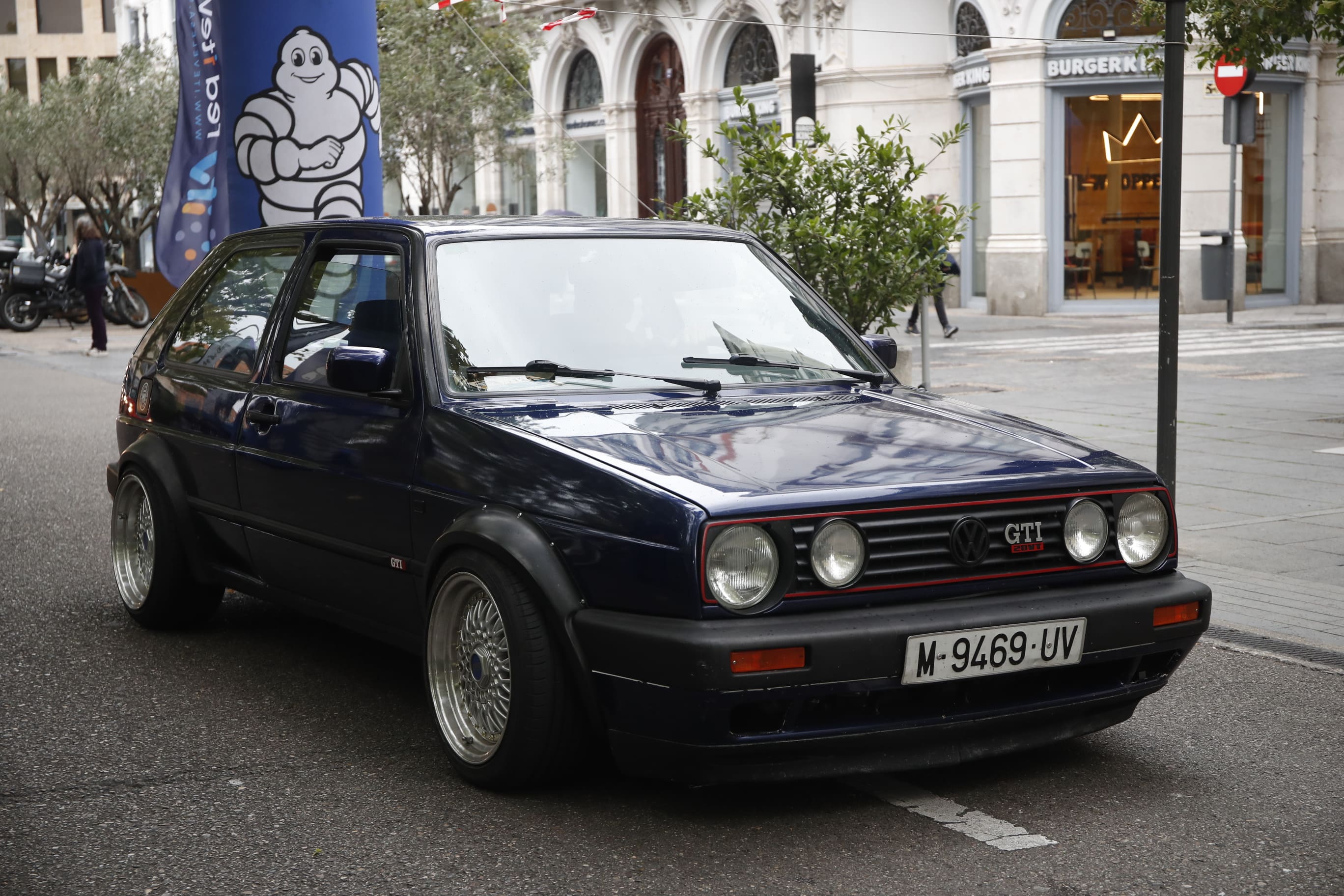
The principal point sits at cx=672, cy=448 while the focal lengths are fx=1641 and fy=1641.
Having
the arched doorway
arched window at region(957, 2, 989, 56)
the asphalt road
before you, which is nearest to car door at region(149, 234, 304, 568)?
the asphalt road

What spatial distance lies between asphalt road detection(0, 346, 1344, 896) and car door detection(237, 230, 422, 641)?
0.42 m

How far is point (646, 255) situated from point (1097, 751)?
199 cm

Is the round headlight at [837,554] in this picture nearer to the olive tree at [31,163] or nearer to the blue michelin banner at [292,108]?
the blue michelin banner at [292,108]

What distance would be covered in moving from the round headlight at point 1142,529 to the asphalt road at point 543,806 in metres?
0.61

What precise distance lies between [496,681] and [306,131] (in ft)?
25.8

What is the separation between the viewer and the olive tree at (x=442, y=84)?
2817cm

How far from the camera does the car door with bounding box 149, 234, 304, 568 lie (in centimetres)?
552

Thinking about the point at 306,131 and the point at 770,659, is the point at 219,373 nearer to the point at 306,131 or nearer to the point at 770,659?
the point at 770,659

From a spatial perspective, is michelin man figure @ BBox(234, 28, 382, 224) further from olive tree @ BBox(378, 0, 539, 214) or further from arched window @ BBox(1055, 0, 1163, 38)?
arched window @ BBox(1055, 0, 1163, 38)

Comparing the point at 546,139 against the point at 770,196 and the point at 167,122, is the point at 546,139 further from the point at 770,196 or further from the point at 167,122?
the point at 770,196

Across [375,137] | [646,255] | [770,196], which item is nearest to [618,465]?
[646,255]

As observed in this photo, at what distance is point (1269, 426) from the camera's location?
11.9m

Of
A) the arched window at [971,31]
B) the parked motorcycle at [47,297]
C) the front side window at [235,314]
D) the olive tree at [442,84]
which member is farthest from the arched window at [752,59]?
the front side window at [235,314]

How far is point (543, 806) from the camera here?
4.09 meters
